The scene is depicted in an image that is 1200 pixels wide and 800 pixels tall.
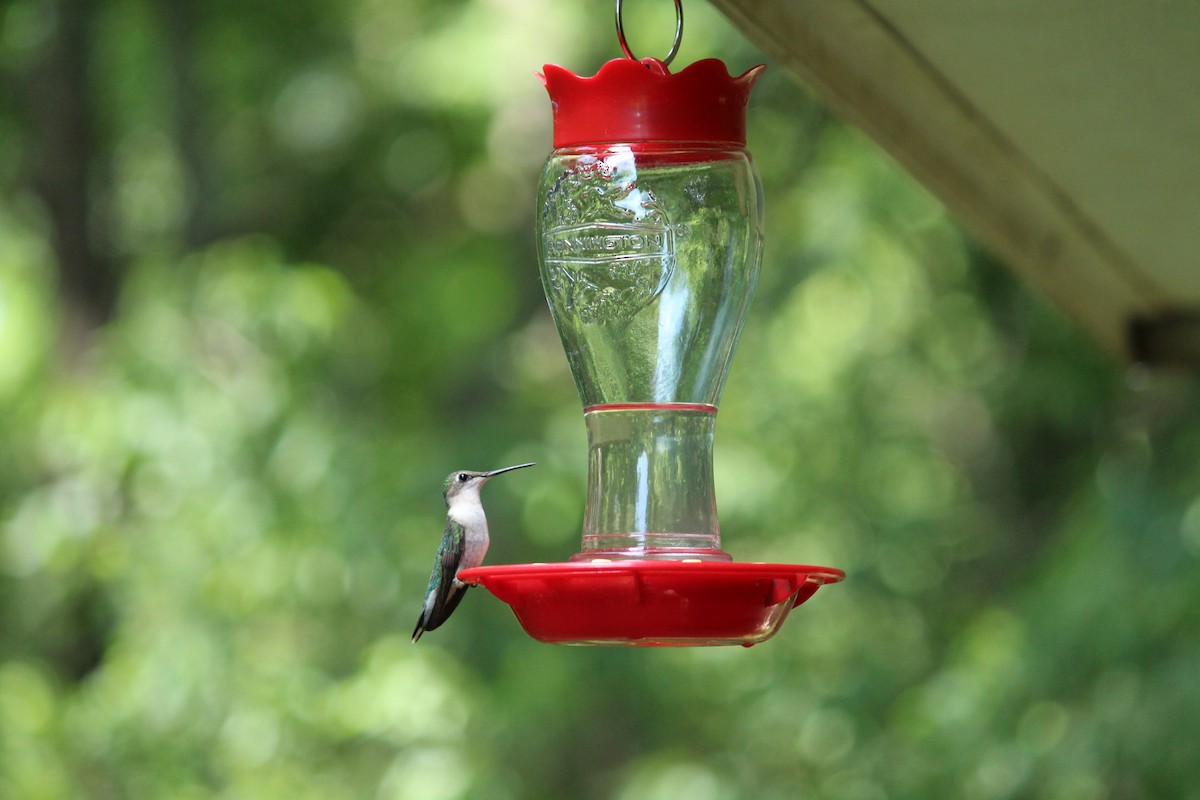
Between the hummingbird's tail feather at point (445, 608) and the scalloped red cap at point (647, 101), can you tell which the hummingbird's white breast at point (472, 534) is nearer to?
the hummingbird's tail feather at point (445, 608)

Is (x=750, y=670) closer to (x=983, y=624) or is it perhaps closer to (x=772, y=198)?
(x=983, y=624)

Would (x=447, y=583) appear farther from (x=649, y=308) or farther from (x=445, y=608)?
(x=649, y=308)

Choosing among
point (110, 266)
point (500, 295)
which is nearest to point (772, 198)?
point (500, 295)

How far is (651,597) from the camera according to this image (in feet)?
4.96

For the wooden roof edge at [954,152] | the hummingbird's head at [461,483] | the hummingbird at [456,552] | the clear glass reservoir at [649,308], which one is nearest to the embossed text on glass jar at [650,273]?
the clear glass reservoir at [649,308]

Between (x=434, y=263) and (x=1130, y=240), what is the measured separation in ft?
17.2

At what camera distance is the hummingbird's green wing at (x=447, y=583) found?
9.46 feet

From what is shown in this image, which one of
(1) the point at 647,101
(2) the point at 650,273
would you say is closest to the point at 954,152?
(2) the point at 650,273

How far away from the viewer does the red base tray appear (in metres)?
1.50

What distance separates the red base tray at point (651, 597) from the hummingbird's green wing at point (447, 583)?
1.30m

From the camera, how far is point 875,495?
21.8ft

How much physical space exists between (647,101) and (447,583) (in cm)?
155

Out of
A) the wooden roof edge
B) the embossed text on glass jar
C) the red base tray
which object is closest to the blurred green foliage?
the wooden roof edge

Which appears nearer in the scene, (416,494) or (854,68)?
(854,68)
